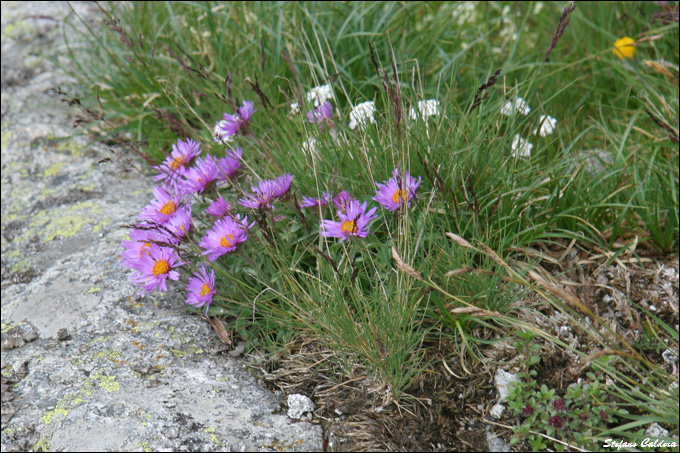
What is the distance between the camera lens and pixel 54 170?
10.4ft

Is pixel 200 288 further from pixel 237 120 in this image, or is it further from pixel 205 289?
pixel 237 120

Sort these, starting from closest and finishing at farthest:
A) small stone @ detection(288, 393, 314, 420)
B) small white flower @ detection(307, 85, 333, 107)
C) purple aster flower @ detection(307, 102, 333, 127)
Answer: small stone @ detection(288, 393, 314, 420) < purple aster flower @ detection(307, 102, 333, 127) < small white flower @ detection(307, 85, 333, 107)

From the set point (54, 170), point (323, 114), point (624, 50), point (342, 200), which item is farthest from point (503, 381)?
point (54, 170)

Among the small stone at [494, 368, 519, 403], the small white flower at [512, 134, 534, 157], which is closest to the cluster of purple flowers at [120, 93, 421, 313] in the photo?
the small white flower at [512, 134, 534, 157]

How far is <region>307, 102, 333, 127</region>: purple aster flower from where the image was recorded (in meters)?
2.38

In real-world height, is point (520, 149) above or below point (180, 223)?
below

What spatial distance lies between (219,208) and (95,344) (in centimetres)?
67

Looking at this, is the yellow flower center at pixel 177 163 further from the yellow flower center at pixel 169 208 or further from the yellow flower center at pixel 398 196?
the yellow flower center at pixel 398 196

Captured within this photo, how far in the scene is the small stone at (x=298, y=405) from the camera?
190 cm

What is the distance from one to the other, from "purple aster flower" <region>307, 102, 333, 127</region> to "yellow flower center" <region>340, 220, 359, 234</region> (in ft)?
1.89

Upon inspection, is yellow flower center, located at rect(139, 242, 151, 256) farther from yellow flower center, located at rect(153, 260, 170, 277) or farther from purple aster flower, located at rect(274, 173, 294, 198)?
purple aster flower, located at rect(274, 173, 294, 198)

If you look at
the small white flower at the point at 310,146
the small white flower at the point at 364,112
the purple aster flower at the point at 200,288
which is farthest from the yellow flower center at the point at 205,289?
the small white flower at the point at 364,112

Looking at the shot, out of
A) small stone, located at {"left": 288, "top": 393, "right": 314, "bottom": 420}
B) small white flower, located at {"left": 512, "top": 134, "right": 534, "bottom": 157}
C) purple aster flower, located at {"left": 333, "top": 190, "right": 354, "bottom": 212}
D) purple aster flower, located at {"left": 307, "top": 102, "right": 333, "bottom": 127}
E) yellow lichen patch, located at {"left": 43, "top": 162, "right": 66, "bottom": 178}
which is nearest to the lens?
small stone, located at {"left": 288, "top": 393, "right": 314, "bottom": 420}

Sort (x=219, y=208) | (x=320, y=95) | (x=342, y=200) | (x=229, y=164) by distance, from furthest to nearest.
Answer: (x=320, y=95), (x=229, y=164), (x=219, y=208), (x=342, y=200)
